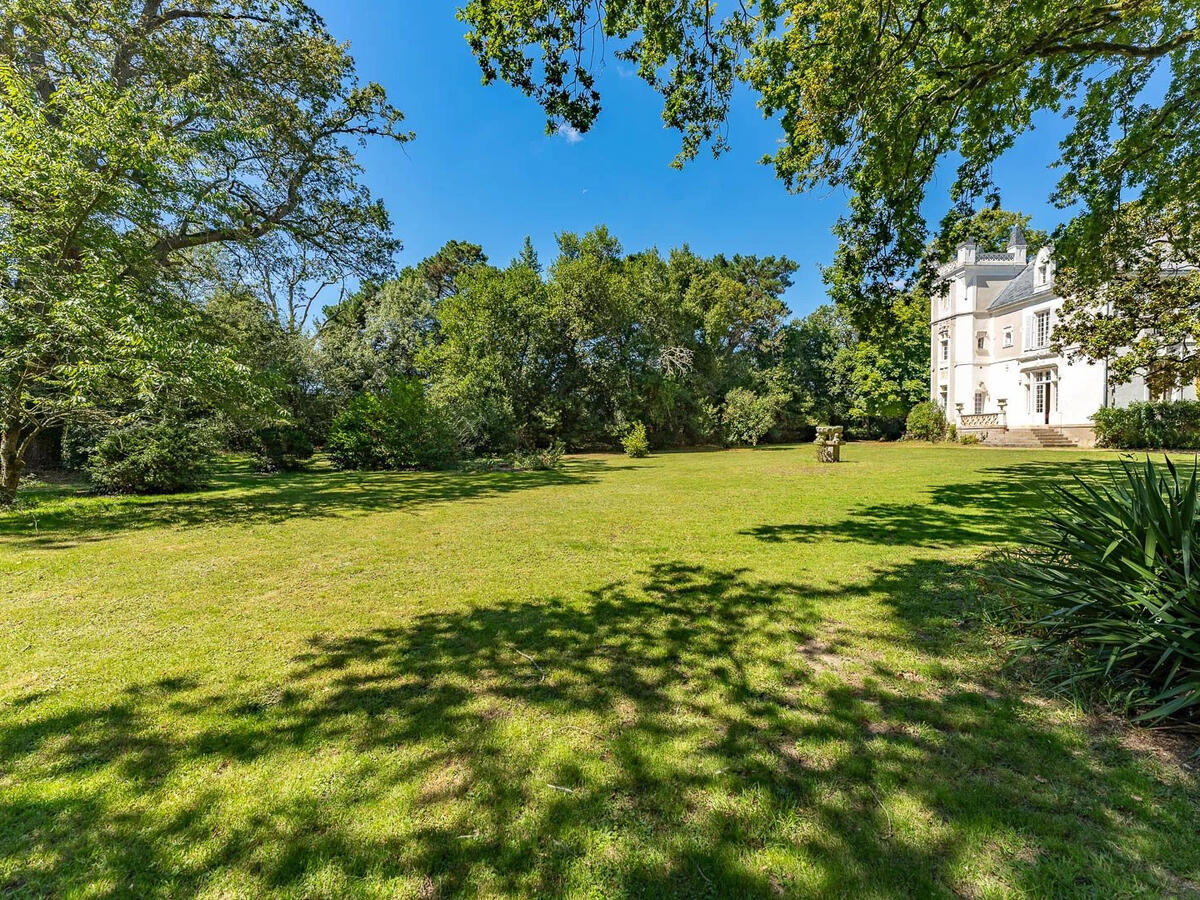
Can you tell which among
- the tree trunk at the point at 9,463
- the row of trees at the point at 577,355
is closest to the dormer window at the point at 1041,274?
the row of trees at the point at 577,355

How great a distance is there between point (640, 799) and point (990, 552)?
5.47 meters

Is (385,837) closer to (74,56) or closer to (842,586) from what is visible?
(842,586)

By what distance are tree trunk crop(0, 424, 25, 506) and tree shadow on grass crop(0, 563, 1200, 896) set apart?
32.1 feet

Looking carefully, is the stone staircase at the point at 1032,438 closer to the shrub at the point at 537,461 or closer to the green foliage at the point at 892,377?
the green foliage at the point at 892,377

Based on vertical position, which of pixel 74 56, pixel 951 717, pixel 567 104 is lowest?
pixel 951 717

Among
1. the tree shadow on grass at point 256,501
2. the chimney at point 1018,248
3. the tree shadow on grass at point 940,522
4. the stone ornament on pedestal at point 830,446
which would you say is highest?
the chimney at point 1018,248

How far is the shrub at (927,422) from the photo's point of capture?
28.5 meters

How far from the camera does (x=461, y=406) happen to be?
65.9 feet

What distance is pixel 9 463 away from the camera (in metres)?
8.88

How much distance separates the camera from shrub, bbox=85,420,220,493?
10.8 m

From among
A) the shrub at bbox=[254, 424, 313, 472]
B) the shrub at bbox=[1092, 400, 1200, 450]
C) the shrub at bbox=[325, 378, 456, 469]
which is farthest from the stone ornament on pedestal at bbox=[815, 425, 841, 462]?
the shrub at bbox=[254, 424, 313, 472]

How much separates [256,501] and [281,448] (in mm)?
7701

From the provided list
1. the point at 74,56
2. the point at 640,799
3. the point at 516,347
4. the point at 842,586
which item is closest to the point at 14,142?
the point at 74,56

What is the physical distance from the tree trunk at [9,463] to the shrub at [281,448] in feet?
24.3
